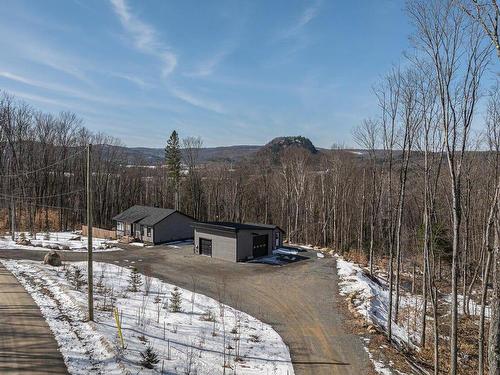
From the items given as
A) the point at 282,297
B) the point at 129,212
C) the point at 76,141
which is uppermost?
the point at 76,141

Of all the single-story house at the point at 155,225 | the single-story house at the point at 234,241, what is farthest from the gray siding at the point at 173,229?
the single-story house at the point at 234,241

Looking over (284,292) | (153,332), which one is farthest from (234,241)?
(153,332)

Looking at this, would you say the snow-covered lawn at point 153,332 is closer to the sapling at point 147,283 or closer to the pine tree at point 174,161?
the sapling at point 147,283

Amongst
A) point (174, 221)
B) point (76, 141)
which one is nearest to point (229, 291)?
point (174, 221)

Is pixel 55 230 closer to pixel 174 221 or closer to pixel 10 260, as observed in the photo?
pixel 174 221

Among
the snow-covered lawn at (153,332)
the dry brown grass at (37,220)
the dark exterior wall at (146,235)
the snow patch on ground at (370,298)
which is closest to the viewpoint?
the snow-covered lawn at (153,332)

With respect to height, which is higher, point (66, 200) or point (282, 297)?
point (66, 200)
